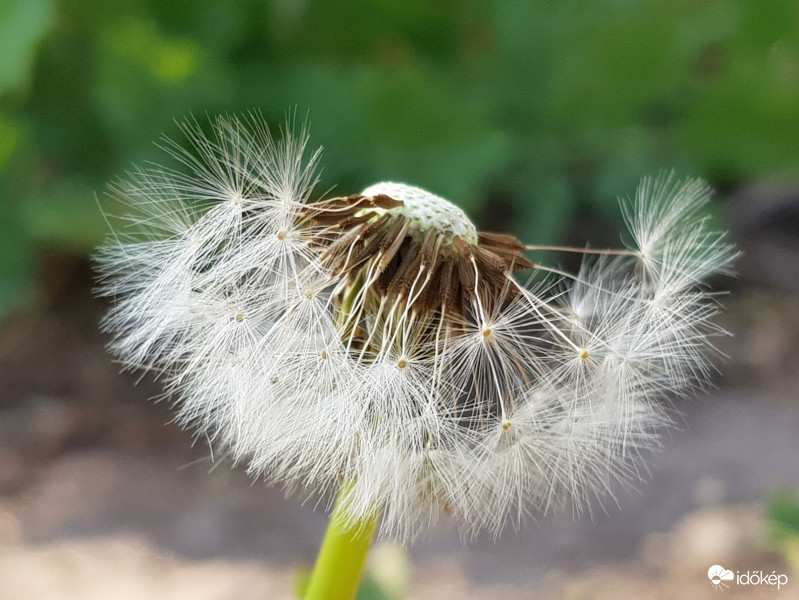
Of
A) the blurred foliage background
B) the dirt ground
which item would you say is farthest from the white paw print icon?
the blurred foliage background

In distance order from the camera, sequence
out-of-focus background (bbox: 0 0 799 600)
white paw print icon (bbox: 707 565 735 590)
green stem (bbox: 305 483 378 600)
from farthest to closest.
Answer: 1. out-of-focus background (bbox: 0 0 799 600)
2. white paw print icon (bbox: 707 565 735 590)
3. green stem (bbox: 305 483 378 600)

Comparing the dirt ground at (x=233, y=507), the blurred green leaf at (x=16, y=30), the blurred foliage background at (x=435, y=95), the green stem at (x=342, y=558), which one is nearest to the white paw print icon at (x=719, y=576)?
the dirt ground at (x=233, y=507)

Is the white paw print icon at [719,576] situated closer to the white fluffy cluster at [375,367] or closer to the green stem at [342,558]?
the white fluffy cluster at [375,367]

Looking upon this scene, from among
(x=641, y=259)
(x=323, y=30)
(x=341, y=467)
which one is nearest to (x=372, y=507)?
(x=341, y=467)

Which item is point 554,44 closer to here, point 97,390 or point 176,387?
point 97,390

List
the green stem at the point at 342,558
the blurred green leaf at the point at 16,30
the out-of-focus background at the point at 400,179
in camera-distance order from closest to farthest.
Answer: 1. the green stem at the point at 342,558
2. the blurred green leaf at the point at 16,30
3. the out-of-focus background at the point at 400,179

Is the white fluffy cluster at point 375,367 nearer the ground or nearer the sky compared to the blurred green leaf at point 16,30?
nearer the ground

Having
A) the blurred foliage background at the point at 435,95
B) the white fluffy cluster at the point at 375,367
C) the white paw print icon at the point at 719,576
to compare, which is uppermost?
the blurred foliage background at the point at 435,95

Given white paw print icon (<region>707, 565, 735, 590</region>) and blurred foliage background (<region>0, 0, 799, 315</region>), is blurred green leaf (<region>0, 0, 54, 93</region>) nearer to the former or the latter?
blurred foliage background (<region>0, 0, 799, 315</region>)
